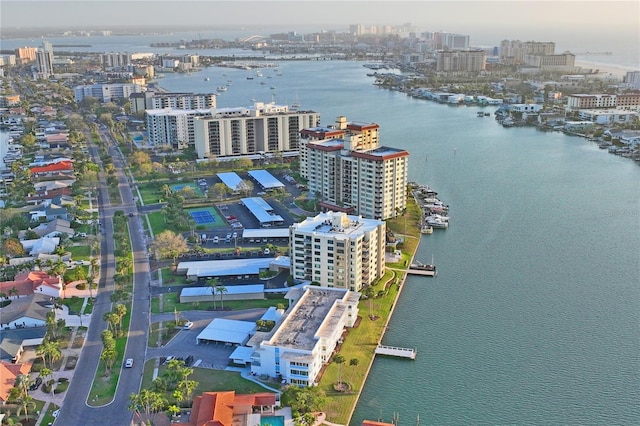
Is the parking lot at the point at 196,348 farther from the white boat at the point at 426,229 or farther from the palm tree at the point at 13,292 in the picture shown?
the white boat at the point at 426,229

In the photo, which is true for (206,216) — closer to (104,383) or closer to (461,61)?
(104,383)

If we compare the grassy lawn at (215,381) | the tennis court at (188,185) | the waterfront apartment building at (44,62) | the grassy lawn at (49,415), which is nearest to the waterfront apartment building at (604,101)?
the tennis court at (188,185)

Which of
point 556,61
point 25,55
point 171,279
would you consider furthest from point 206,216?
point 25,55

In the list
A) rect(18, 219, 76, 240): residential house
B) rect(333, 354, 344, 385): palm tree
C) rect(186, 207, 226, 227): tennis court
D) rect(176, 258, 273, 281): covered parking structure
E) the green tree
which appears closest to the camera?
rect(333, 354, 344, 385): palm tree

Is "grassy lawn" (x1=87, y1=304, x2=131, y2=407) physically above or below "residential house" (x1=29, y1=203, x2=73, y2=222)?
below

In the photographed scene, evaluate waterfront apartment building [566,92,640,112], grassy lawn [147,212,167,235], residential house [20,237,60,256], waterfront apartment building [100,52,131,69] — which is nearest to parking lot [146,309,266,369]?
residential house [20,237,60,256]

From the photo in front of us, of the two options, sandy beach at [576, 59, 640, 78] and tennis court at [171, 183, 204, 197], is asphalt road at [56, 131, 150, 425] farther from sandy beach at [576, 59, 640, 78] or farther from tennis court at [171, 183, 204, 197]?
sandy beach at [576, 59, 640, 78]

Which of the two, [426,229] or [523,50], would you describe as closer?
[426,229]
